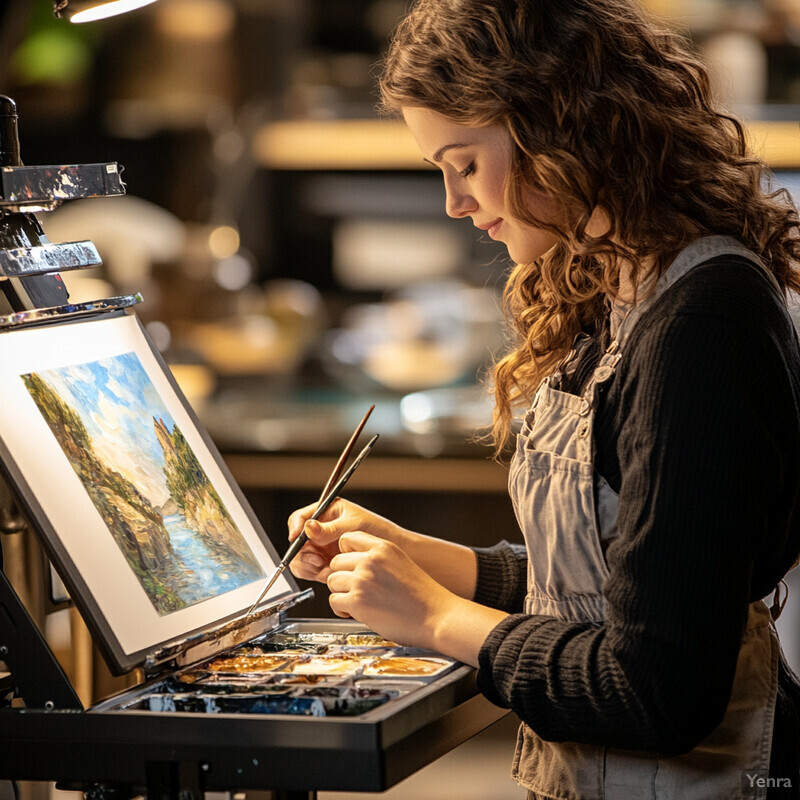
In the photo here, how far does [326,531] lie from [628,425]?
1.29ft

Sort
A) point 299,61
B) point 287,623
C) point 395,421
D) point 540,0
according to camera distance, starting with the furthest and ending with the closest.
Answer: point 299,61
point 395,421
point 287,623
point 540,0

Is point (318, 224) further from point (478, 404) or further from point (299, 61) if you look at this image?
point (478, 404)

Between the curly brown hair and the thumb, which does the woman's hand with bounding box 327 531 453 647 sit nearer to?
the thumb

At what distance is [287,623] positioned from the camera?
1388 mm

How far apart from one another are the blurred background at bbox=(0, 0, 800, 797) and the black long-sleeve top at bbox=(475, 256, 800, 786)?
2.01 metres

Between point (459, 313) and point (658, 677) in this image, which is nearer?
point (658, 677)

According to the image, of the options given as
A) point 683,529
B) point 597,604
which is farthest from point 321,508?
point 683,529

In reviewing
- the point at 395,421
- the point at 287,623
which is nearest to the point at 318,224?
the point at 395,421

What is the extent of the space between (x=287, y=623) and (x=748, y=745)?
1.60 feet

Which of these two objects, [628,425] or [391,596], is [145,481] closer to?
[391,596]

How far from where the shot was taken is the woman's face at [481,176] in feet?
3.99

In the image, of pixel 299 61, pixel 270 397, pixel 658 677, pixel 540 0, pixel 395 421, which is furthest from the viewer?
pixel 299 61

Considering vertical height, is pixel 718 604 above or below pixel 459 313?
above

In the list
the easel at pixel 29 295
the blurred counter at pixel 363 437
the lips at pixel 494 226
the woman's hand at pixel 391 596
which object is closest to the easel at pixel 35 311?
the easel at pixel 29 295
